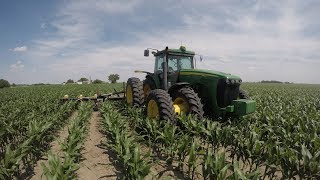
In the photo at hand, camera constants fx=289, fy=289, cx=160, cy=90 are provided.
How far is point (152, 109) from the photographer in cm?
704

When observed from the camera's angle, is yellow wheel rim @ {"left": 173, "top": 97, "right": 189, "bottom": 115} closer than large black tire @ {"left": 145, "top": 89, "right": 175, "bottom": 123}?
No

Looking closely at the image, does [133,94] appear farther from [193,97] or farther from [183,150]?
[183,150]

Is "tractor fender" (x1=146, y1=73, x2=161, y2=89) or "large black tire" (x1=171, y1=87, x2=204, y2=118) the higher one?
"tractor fender" (x1=146, y1=73, x2=161, y2=89)

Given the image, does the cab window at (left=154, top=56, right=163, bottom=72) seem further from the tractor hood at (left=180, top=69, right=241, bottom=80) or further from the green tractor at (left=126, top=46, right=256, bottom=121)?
the tractor hood at (left=180, top=69, right=241, bottom=80)

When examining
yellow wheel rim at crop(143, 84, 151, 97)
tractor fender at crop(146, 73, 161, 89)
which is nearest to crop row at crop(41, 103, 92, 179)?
tractor fender at crop(146, 73, 161, 89)

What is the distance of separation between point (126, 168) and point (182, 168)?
0.96 meters

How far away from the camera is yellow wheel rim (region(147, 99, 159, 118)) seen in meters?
6.87

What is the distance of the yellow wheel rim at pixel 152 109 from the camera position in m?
6.87

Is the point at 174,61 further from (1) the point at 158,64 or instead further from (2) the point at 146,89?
(2) the point at 146,89

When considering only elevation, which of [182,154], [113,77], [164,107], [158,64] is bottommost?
[182,154]

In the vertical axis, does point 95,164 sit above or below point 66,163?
below

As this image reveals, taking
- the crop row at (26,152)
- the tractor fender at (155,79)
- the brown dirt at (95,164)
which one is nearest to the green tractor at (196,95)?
the tractor fender at (155,79)

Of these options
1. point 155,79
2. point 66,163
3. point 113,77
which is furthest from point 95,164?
point 113,77

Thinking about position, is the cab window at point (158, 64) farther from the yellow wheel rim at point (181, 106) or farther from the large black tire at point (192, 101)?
the large black tire at point (192, 101)
